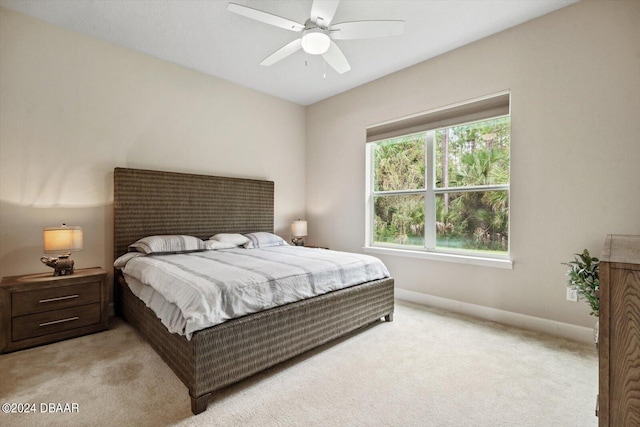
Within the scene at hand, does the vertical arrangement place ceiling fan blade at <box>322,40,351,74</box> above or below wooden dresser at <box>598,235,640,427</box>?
above

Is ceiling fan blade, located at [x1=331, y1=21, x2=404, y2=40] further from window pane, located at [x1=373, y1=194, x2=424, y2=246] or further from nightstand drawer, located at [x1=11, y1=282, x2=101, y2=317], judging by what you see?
nightstand drawer, located at [x1=11, y1=282, x2=101, y2=317]

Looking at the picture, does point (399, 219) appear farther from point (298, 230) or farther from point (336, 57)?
point (336, 57)

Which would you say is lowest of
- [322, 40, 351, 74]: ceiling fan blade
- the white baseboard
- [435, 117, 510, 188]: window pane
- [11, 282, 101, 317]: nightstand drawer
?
the white baseboard

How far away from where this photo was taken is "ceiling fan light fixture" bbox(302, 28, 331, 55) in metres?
2.23

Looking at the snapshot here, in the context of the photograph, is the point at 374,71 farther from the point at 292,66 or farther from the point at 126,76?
the point at 126,76

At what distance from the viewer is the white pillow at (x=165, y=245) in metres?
2.99

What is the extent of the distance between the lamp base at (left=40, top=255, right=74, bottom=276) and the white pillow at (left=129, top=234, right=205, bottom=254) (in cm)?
54

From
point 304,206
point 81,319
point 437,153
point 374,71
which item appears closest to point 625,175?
point 437,153

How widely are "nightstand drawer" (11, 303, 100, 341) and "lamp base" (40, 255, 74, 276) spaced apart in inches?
12.8

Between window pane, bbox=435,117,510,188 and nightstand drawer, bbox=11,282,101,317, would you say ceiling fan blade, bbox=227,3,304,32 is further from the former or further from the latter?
nightstand drawer, bbox=11,282,101,317

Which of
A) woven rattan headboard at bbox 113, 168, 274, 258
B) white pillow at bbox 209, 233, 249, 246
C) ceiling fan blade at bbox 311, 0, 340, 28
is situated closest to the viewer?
ceiling fan blade at bbox 311, 0, 340, 28

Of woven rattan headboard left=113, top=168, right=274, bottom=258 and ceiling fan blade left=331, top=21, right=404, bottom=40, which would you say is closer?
ceiling fan blade left=331, top=21, right=404, bottom=40

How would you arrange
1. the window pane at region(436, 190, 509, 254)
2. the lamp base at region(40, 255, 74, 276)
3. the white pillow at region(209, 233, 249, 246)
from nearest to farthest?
the lamp base at region(40, 255, 74, 276) → the window pane at region(436, 190, 509, 254) → the white pillow at region(209, 233, 249, 246)

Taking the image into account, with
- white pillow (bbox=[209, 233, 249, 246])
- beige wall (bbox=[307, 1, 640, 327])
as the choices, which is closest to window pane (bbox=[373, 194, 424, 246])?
beige wall (bbox=[307, 1, 640, 327])
